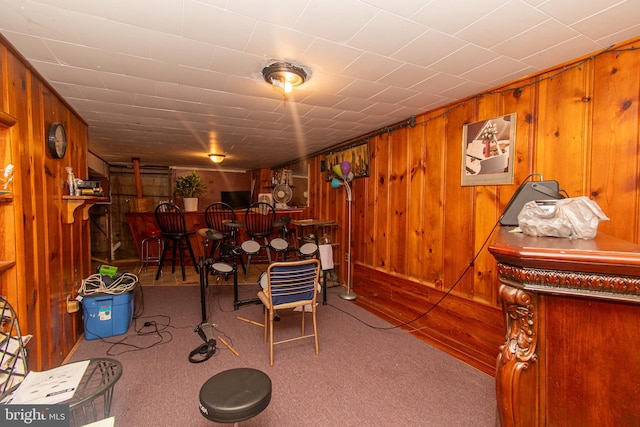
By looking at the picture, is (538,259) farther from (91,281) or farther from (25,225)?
(91,281)

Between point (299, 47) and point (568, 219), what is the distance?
1655mm

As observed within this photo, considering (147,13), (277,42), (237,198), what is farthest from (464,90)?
(237,198)

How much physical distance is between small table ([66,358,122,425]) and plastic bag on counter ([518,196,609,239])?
2.01 meters

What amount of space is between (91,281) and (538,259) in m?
3.76

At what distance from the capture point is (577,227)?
44.9 inches

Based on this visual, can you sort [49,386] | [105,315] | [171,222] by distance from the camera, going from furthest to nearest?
1. [171,222]
2. [105,315]
3. [49,386]

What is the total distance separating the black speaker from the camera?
168cm

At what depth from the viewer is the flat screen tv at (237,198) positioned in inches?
329

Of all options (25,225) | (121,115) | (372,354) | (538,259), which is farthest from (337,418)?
Result: (121,115)

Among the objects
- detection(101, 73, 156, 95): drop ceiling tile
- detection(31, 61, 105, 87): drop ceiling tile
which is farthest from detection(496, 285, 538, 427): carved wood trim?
detection(31, 61, 105, 87): drop ceiling tile

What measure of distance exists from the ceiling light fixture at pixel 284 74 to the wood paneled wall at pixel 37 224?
4.96 ft

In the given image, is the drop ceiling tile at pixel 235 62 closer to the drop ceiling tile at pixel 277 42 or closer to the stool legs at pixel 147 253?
the drop ceiling tile at pixel 277 42

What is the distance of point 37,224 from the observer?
78.6 inches

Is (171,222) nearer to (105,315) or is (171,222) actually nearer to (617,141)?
(105,315)
